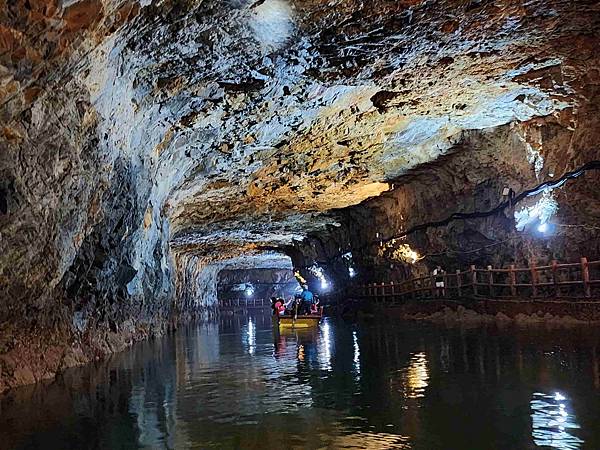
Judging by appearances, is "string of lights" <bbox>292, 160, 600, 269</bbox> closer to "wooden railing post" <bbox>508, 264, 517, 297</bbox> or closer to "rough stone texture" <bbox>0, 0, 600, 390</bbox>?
"rough stone texture" <bbox>0, 0, 600, 390</bbox>

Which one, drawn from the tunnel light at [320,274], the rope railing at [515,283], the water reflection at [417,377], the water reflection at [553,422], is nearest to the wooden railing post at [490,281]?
the rope railing at [515,283]

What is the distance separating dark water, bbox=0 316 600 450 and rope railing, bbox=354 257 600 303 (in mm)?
2645

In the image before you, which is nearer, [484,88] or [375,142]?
[484,88]

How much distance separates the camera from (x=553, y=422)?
17.0ft

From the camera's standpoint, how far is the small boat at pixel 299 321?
20.8 metres

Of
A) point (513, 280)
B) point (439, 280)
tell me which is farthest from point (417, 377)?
point (439, 280)

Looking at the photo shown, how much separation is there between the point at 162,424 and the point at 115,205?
6.37 m

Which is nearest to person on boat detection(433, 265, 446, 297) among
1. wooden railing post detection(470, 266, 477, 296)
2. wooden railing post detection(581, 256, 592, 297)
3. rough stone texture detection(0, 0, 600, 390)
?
rough stone texture detection(0, 0, 600, 390)

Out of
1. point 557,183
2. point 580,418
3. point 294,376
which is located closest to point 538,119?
point 557,183

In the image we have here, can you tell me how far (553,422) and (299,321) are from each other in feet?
52.4

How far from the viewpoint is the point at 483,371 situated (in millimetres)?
8070

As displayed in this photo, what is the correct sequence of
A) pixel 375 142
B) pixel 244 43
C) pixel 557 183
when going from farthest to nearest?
pixel 375 142, pixel 557 183, pixel 244 43

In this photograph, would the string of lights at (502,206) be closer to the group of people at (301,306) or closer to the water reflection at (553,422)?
the group of people at (301,306)

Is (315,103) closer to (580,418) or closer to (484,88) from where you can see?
(484,88)
